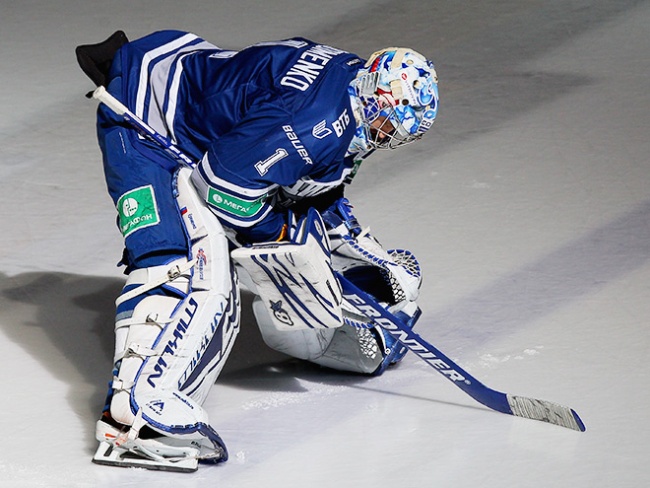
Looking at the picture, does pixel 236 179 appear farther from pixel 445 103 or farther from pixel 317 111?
pixel 445 103

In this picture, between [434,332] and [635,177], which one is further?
[635,177]

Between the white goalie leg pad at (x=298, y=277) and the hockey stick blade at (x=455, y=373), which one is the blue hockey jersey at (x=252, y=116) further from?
the hockey stick blade at (x=455, y=373)

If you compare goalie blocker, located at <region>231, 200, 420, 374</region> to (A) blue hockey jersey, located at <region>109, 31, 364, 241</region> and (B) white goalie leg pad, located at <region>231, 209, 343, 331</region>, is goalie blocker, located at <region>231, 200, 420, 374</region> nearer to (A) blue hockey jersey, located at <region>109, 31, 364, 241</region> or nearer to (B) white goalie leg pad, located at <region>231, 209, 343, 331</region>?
(B) white goalie leg pad, located at <region>231, 209, 343, 331</region>

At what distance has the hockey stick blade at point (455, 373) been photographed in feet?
12.6

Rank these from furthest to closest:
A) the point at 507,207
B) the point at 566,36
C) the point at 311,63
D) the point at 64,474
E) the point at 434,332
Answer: the point at 566,36 < the point at 507,207 < the point at 434,332 < the point at 311,63 < the point at 64,474

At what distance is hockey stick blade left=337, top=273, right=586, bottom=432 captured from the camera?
3.84 m

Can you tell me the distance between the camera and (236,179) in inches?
144

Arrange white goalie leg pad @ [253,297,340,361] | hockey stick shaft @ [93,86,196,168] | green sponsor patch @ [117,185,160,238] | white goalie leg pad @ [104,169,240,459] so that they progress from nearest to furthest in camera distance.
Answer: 1. white goalie leg pad @ [104,169,240,459]
2. green sponsor patch @ [117,185,160,238]
3. hockey stick shaft @ [93,86,196,168]
4. white goalie leg pad @ [253,297,340,361]

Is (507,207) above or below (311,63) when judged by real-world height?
below

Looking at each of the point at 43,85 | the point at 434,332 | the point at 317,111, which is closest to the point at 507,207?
the point at 434,332

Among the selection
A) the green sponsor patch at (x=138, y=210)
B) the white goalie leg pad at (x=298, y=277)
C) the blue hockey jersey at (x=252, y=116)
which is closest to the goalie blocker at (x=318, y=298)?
the white goalie leg pad at (x=298, y=277)

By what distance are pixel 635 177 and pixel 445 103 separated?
877mm

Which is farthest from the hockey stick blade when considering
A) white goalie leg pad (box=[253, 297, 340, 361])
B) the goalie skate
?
the goalie skate

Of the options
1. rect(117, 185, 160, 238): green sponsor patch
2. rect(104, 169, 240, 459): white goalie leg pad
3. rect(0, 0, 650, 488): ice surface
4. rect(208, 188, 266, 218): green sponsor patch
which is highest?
rect(208, 188, 266, 218): green sponsor patch
